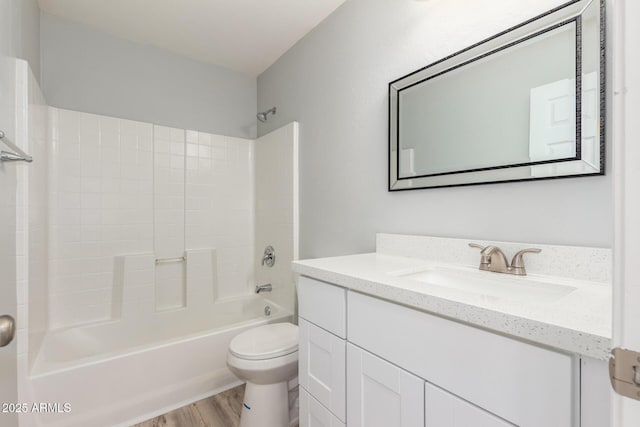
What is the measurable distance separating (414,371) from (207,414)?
5.03 ft

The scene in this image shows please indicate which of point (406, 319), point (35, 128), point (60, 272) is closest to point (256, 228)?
point (60, 272)

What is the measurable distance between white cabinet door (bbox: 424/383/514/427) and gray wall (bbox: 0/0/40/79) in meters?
1.83

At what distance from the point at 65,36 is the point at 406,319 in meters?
2.75

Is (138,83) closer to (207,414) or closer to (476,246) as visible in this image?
(207,414)

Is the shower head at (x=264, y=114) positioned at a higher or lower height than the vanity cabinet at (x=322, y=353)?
higher

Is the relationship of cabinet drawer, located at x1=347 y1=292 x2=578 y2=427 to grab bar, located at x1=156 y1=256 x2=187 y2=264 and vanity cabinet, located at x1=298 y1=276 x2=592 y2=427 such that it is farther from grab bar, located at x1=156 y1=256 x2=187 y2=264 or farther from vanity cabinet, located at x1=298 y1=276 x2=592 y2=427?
grab bar, located at x1=156 y1=256 x2=187 y2=264

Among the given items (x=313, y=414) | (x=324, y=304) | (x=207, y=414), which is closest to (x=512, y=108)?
(x=324, y=304)

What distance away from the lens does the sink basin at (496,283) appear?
2.80 feet

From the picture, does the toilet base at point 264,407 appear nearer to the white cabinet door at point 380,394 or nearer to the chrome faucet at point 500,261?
the white cabinet door at point 380,394

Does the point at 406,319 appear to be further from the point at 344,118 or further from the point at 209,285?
the point at 209,285

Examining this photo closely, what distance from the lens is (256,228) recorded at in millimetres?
2770

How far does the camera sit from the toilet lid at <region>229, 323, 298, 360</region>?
4.85 ft

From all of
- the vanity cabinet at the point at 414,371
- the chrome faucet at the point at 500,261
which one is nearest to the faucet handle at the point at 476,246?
the chrome faucet at the point at 500,261

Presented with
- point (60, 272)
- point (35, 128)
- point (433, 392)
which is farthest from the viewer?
point (60, 272)
